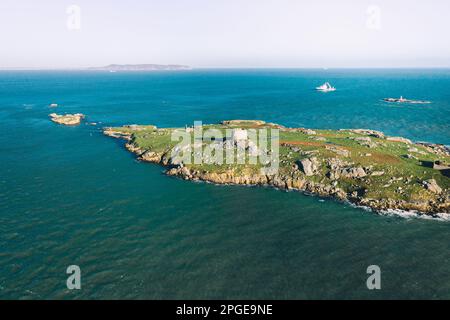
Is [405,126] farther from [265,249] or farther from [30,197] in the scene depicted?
[30,197]

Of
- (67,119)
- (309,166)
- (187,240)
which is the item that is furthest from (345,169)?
(67,119)

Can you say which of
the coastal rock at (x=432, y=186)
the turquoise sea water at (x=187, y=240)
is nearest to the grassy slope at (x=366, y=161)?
the coastal rock at (x=432, y=186)

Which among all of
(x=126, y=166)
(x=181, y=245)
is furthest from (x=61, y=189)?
(x=181, y=245)

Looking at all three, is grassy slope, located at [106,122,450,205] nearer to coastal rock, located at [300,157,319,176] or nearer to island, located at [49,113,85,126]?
coastal rock, located at [300,157,319,176]
